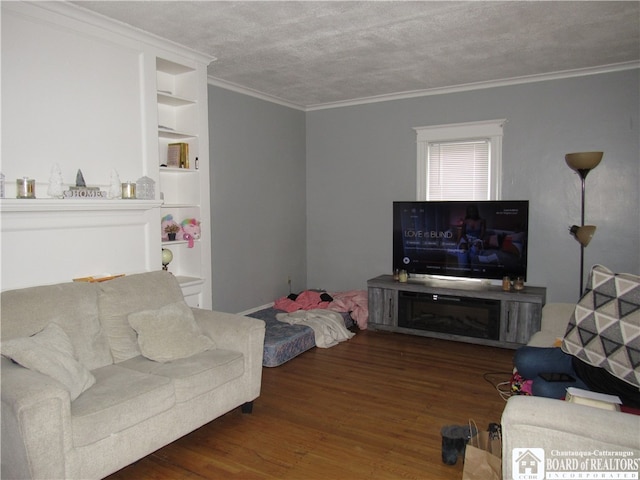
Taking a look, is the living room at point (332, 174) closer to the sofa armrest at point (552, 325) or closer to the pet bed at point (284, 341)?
the pet bed at point (284, 341)

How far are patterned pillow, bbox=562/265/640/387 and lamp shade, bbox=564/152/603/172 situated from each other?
2.25 meters

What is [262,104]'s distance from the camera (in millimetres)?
5398

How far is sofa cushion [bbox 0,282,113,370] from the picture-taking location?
2.47m

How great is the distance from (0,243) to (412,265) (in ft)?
12.2

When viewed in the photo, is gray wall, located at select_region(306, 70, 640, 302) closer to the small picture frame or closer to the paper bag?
the small picture frame

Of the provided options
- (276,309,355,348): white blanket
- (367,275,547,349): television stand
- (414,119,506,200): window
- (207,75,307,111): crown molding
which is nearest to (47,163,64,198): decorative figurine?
(207,75,307,111): crown molding

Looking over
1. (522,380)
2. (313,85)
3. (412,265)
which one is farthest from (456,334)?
(313,85)

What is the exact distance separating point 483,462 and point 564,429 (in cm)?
72

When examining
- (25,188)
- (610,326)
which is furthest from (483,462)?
(25,188)

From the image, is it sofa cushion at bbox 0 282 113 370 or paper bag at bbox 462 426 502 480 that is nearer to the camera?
paper bag at bbox 462 426 502 480

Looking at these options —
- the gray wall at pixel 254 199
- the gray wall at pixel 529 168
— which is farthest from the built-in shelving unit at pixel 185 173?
the gray wall at pixel 529 168

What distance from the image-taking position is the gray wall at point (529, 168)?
4.50 metres

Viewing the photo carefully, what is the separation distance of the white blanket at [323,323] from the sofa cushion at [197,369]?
5.43ft

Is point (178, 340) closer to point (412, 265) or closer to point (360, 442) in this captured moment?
point (360, 442)
